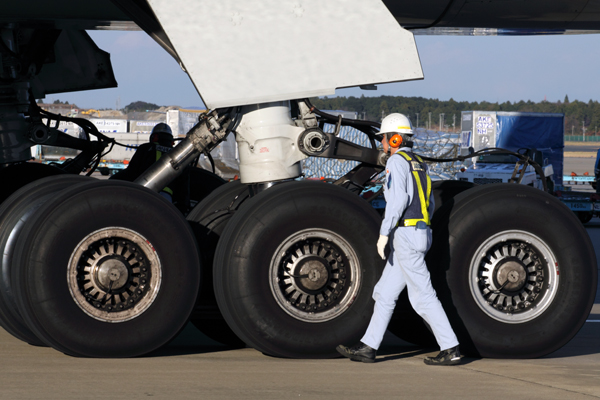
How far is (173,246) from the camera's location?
6.02 meters

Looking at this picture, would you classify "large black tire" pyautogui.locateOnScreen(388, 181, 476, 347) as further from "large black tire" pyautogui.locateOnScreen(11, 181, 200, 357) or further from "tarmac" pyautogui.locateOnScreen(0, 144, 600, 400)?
"large black tire" pyautogui.locateOnScreen(11, 181, 200, 357)

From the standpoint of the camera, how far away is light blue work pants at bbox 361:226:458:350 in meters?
5.87

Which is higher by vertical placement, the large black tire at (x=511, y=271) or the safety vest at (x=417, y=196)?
the safety vest at (x=417, y=196)

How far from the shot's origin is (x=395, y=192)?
232 inches

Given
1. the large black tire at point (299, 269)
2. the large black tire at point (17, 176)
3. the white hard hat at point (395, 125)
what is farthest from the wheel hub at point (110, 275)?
the large black tire at point (17, 176)

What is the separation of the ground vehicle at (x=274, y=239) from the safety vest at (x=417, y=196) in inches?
13.3

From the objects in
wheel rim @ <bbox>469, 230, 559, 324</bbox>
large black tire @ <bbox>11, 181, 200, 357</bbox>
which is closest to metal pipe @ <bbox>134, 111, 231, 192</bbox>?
large black tire @ <bbox>11, 181, 200, 357</bbox>

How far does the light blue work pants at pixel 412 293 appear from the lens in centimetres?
587

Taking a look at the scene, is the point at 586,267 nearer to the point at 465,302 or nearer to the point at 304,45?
the point at 465,302

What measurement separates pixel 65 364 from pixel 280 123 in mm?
2438

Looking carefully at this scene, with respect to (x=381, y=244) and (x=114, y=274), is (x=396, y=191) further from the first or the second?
(x=114, y=274)

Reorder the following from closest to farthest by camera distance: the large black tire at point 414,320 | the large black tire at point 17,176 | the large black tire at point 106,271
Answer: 1. the large black tire at point 106,271
2. the large black tire at point 414,320
3. the large black tire at point 17,176

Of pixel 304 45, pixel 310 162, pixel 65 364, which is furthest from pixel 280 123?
pixel 310 162

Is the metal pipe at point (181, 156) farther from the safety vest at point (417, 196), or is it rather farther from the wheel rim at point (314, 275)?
the safety vest at point (417, 196)
